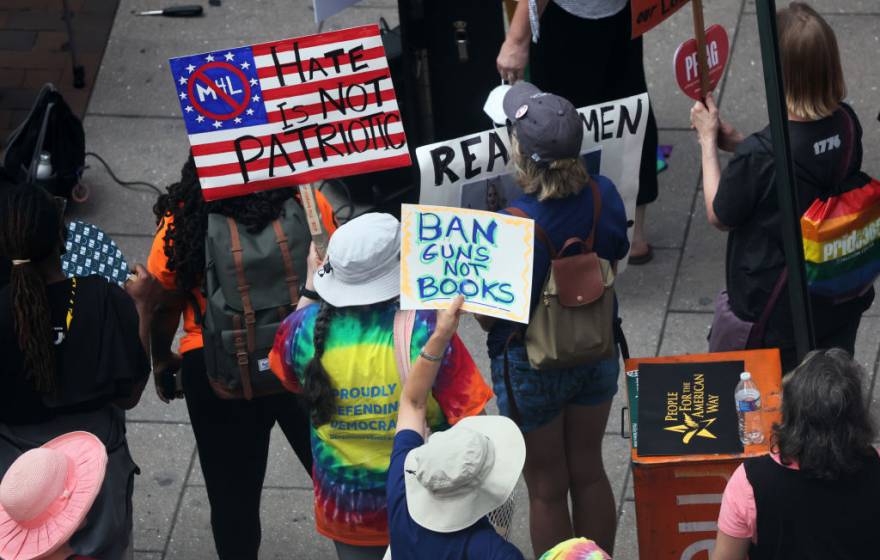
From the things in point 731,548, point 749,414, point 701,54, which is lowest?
point 731,548

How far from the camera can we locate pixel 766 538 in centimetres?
386

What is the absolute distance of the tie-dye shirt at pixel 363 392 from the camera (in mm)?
4348

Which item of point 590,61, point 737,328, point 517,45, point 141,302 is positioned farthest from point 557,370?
point 590,61

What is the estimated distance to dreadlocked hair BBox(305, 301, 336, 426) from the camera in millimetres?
4340

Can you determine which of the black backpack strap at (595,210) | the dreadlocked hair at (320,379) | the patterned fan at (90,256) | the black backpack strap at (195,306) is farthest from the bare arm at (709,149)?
the patterned fan at (90,256)

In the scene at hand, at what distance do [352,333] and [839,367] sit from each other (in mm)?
1431

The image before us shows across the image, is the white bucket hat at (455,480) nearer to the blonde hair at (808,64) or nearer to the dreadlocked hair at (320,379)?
the dreadlocked hair at (320,379)

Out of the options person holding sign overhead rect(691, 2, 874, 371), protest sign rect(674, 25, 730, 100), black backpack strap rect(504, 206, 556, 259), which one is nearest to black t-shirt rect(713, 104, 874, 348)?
person holding sign overhead rect(691, 2, 874, 371)

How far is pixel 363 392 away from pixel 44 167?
356 cm

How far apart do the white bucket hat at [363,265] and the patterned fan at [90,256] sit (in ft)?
3.86

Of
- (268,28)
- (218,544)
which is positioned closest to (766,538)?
(218,544)

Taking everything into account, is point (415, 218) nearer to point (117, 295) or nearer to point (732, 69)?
point (117, 295)

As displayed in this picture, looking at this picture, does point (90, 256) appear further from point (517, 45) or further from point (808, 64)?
point (808, 64)

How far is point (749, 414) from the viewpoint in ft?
15.2
